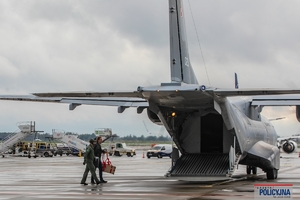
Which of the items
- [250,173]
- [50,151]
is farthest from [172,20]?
[50,151]

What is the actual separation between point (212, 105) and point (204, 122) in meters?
3.78

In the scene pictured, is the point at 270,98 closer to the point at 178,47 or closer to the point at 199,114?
the point at 199,114

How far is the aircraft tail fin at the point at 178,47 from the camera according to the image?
18750 millimetres

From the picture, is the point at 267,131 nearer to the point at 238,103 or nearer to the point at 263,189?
the point at 238,103

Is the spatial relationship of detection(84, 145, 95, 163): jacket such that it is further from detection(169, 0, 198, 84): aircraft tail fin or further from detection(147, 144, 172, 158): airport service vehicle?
detection(147, 144, 172, 158): airport service vehicle

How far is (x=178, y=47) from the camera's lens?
19172 millimetres

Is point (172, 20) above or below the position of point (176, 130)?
above

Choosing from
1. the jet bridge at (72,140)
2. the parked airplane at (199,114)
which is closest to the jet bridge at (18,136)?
the jet bridge at (72,140)

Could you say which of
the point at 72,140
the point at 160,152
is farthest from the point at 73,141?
the point at 160,152

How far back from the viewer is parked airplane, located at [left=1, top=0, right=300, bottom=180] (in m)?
16.8

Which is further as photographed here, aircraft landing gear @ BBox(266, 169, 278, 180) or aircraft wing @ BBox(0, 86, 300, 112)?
aircraft landing gear @ BBox(266, 169, 278, 180)

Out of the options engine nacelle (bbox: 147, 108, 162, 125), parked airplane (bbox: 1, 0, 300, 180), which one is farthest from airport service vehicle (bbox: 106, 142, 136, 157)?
engine nacelle (bbox: 147, 108, 162, 125)

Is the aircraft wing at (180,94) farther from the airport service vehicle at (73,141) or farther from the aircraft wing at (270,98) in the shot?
the airport service vehicle at (73,141)

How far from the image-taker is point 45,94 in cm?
1642
